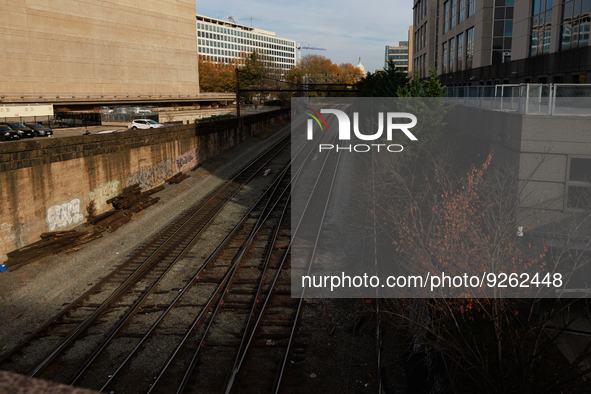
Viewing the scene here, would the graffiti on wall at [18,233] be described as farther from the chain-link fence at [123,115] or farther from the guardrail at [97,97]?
the guardrail at [97,97]

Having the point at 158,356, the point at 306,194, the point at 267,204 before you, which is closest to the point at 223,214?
the point at 267,204

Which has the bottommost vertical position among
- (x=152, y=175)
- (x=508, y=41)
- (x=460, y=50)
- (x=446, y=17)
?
(x=152, y=175)

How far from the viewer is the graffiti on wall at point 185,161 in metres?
29.9

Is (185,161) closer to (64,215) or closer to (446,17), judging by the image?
(64,215)

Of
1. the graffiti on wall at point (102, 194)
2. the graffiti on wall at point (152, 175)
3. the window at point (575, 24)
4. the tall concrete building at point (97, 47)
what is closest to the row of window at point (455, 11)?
→ the window at point (575, 24)

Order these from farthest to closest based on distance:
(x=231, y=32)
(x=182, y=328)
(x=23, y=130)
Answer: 1. (x=231, y=32)
2. (x=23, y=130)
3. (x=182, y=328)

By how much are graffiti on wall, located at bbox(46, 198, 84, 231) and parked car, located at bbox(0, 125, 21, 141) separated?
15160 millimetres

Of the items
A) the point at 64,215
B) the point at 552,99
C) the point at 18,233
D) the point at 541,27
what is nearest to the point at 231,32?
the point at 541,27

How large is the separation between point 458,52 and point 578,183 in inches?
1133

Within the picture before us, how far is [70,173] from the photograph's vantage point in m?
19.4

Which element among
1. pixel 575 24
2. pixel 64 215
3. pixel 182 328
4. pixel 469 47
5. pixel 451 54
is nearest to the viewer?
pixel 182 328

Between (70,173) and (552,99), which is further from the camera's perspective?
(70,173)

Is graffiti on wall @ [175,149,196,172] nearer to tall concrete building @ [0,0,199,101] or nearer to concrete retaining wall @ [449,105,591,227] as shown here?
concrete retaining wall @ [449,105,591,227]

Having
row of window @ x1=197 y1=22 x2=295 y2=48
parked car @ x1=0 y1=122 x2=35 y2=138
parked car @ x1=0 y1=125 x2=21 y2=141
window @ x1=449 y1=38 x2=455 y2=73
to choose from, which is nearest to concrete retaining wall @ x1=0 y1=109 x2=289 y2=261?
parked car @ x1=0 y1=125 x2=21 y2=141
